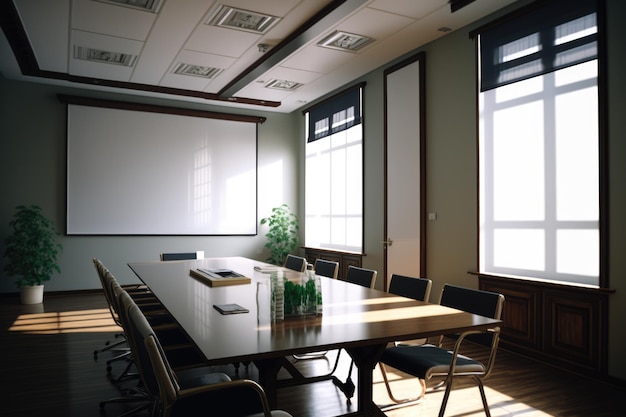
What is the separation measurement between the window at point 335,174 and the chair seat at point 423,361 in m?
4.45

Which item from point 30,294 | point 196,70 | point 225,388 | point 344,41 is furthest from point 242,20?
point 30,294

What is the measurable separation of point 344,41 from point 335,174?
3039 millimetres

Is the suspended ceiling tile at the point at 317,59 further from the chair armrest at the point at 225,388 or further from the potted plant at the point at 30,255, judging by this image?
the chair armrest at the point at 225,388

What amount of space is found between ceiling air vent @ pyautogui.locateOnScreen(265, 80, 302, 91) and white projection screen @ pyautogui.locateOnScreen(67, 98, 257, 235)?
1.79 metres

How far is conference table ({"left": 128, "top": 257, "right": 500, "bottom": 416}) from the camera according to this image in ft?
7.03

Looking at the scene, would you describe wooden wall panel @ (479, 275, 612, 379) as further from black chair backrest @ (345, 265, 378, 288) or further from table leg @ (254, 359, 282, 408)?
table leg @ (254, 359, 282, 408)

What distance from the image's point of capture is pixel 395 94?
6633 millimetres

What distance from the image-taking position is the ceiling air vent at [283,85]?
778cm

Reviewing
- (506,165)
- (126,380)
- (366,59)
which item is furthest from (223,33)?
(126,380)

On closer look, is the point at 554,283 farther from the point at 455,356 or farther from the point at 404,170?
the point at 404,170

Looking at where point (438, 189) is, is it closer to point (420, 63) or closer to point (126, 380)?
point (420, 63)

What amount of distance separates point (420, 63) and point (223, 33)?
2.54m

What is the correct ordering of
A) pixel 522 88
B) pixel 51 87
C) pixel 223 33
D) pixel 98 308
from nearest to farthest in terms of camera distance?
pixel 522 88 < pixel 223 33 < pixel 98 308 < pixel 51 87

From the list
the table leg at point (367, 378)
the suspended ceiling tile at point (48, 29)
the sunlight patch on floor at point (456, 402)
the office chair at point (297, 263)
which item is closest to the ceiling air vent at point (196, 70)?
the suspended ceiling tile at point (48, 29)
